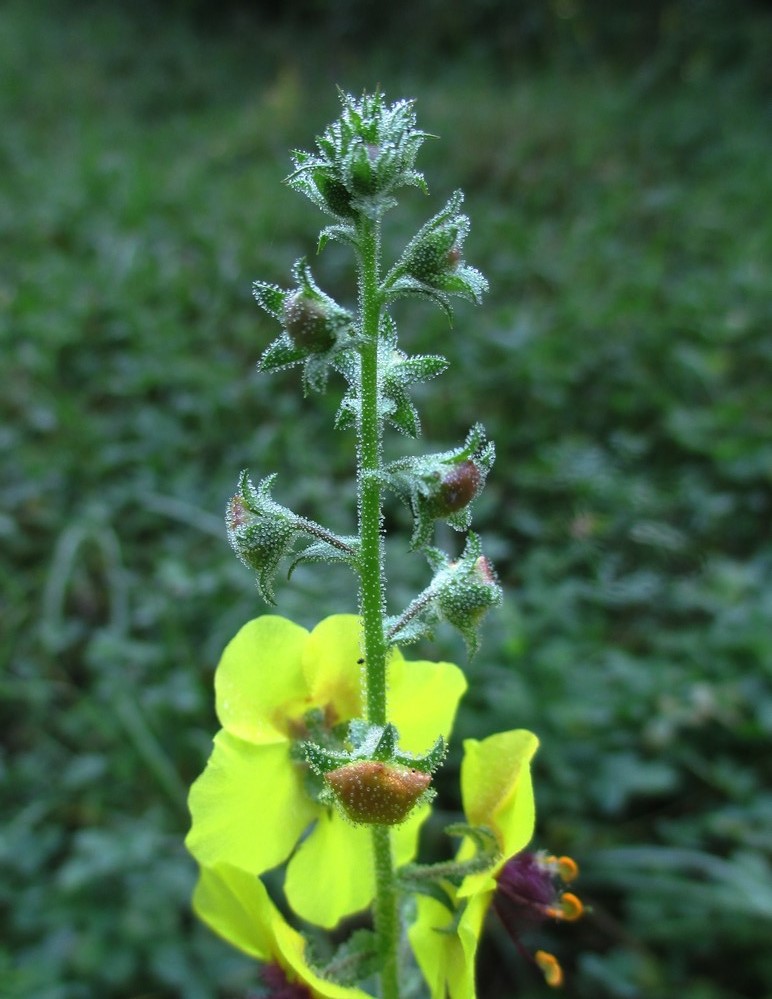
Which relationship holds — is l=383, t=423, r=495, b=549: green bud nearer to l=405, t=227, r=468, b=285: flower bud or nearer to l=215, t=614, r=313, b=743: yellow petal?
l=405, t=227, r=468, b=285: flower bud

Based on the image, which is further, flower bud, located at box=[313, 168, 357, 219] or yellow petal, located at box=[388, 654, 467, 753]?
yellow petal, located at box=[388, 654, 467, 753]

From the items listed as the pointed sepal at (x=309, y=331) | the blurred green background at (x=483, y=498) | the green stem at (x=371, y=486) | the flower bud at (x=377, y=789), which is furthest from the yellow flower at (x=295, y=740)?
the blurred green background at (x=483, y=498)

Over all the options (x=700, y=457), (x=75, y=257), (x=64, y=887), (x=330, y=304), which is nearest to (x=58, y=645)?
(x=64, y=887)

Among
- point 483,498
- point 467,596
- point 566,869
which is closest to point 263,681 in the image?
point 467,596

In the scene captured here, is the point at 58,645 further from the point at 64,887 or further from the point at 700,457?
the point at 700,457

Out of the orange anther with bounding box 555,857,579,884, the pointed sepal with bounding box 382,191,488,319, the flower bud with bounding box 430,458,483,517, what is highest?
the pointed sepal with bounding box 382,191,488,319

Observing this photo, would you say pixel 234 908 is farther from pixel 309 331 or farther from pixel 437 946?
pixel 309 331

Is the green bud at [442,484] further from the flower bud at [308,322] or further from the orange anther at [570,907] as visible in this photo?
the orange anther at [570,907]

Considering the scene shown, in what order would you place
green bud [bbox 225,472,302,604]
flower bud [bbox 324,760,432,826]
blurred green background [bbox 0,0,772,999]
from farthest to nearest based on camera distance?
blurred green background [bbox 0,0,772,999]
green bud [bbox 225,472,302,604]
flower bud [bbox 324,760,432,826]

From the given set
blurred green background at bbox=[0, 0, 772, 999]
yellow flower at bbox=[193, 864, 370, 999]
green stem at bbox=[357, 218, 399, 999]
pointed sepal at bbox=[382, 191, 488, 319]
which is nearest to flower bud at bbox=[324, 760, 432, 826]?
green stem at bbox=[357, 218, 399, 999]
